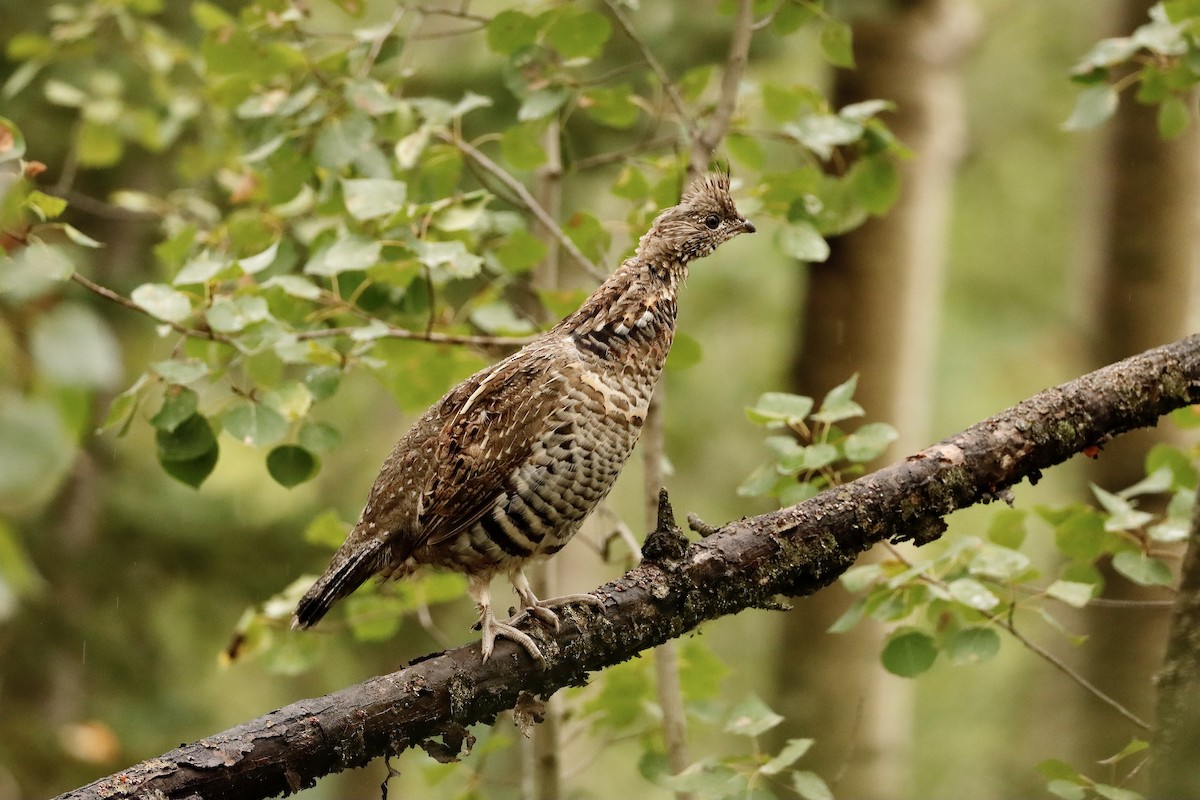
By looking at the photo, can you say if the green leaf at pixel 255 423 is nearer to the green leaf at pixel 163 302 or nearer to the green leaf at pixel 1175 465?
the green leaf at pixel 163 302

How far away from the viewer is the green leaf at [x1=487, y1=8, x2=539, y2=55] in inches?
148

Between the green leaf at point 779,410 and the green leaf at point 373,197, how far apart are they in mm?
1198

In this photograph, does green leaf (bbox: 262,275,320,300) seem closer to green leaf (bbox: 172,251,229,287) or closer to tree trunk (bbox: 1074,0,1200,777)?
green leaf (bbox: 172,251,229,287)

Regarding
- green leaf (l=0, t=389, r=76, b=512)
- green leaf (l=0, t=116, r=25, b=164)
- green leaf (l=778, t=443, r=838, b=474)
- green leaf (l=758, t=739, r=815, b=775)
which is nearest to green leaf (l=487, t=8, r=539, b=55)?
green leaf (l=0, t=116, r=25, b=164)

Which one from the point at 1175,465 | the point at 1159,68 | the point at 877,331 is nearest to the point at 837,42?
the point at 1159,68

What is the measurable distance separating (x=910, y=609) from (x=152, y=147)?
4.35 meters

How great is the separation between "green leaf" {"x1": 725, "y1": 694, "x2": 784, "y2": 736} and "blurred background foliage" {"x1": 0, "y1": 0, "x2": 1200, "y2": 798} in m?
0.02

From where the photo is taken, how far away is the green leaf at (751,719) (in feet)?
10.8

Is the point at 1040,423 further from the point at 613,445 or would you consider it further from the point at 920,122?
the point at 920,122

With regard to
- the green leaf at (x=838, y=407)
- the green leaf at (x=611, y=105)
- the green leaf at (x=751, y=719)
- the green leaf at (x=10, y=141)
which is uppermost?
the green leaf at (x=10, y=141)

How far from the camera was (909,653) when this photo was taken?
3336mm

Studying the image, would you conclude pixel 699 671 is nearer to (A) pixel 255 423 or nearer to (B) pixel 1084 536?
(B) pixel 1084 536

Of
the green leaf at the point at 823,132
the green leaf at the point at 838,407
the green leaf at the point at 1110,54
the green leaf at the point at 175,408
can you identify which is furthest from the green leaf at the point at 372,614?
the green leaf at the point at 1110,54

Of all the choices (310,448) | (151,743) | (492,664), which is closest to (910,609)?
(492,664)
